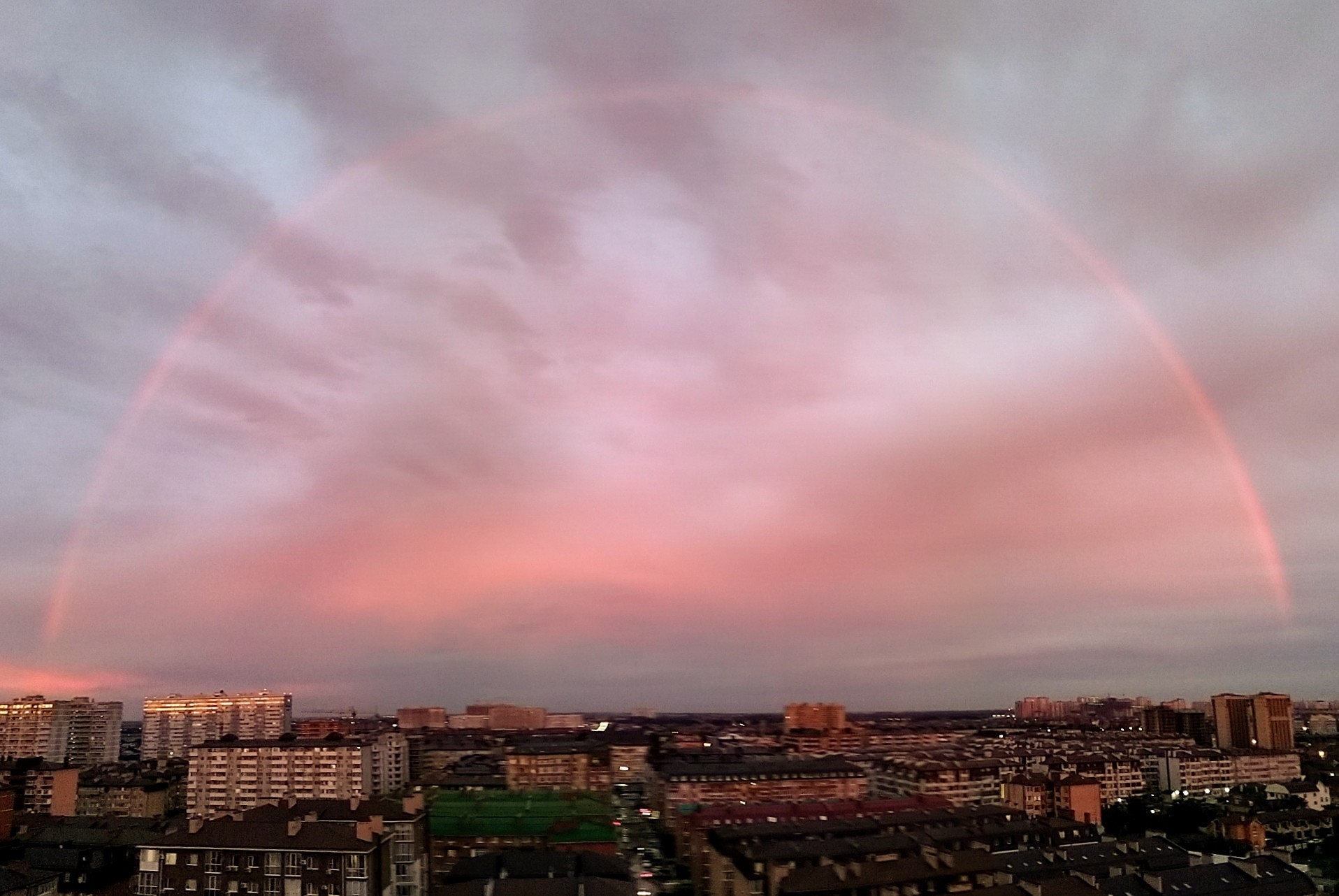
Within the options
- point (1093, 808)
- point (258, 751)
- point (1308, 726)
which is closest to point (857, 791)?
point (1093, 808)

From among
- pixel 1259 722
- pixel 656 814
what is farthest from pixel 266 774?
pixel 1259 722

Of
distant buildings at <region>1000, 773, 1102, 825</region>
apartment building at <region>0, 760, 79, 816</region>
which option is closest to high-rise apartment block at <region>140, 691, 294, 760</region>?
apartment building at <region>0, 760, 79, 816</region>

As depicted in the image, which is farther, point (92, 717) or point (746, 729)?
point (746, 729)

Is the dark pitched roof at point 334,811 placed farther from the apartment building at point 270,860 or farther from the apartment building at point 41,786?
the apartment building at point 41,786

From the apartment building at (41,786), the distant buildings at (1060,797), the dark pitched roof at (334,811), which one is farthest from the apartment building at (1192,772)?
the apartment building at (41,786)

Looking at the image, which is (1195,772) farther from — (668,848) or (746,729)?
(746,729)

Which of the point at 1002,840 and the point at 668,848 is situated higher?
the point at 1002,840

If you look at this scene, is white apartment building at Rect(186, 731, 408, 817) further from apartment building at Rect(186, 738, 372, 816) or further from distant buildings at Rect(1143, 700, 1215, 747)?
distant buildings at Rect(1143, 700, 1215, 747)

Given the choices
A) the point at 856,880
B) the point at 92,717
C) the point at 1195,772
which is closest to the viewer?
the point at 856,880
